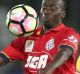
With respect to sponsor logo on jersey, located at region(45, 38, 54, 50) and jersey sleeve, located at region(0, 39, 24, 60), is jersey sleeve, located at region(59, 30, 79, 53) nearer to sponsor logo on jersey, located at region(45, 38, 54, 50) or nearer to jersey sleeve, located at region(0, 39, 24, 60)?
sponsor logo on jersey, located at region(45, 38, 54, 50)

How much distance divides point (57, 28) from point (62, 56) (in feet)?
1.90

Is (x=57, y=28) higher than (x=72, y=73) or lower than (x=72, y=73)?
higher

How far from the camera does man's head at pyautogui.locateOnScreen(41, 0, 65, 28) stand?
138 inches

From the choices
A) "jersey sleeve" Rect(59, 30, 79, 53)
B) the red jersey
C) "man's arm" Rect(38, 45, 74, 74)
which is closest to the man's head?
the red jersey

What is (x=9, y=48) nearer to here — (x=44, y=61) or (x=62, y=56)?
(x=44, y=61)

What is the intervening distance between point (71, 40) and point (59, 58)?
266 millimetres

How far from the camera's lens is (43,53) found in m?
3.47

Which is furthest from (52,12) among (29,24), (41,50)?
(41,50)

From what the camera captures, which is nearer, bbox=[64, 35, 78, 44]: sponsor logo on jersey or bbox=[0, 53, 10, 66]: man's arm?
bbox=[64, 35, 78, 44]: sponsor logo on jersey

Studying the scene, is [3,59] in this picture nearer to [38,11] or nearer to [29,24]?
[29,24]

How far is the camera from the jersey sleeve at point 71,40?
10.3 feet

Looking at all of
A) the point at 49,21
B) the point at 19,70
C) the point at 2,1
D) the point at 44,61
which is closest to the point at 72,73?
the point at 44,61

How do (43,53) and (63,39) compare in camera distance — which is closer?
(63,39)

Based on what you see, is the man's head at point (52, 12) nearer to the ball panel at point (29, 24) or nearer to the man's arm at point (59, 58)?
the ball panel at point (29, 24)
